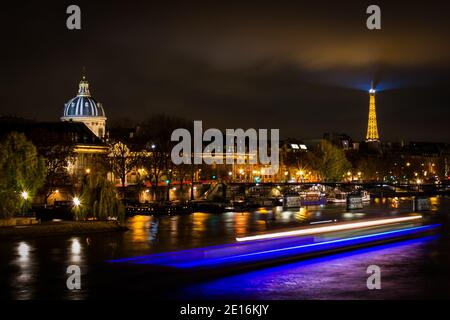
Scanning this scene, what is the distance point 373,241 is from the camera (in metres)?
38.1

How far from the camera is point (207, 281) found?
83.3 ft

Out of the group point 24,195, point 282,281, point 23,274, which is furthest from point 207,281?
point 24,195

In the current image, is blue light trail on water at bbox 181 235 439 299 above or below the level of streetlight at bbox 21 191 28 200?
below

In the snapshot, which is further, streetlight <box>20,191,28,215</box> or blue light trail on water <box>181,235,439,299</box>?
streetlight <box>20,191,28,215</box>

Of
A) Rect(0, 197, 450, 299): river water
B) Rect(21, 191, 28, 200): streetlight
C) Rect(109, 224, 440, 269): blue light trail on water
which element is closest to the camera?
Rect(0, 197, 450, 299): river water

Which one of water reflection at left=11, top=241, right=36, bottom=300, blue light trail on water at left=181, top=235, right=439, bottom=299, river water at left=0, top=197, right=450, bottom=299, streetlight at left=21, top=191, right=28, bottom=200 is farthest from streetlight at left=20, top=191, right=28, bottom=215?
blue light trail on water at left=181, top=235, right=439, bottom=299

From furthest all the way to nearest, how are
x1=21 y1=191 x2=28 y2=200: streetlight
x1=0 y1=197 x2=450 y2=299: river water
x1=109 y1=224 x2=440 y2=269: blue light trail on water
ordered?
x1=21 y1=191 x2=28 y2=200: streetlight < x1=109 y1=224 x2=440 y2=269: blue light trail on water < x1=0 y1=197 x2=450 y2=299: river water

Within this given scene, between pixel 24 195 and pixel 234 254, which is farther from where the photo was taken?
pixel 24 195

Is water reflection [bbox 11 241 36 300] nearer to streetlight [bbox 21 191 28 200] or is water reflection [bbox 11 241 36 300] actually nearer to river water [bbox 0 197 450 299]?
river water [bbox 0 197 450 299]

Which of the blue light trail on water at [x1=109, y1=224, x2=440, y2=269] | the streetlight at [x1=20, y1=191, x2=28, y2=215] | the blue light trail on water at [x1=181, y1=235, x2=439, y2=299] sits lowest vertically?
the blue light trail on water at [x1=181, y1=235, x2=439, y2=299]

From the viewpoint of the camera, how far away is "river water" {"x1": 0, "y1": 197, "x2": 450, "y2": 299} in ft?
78.9

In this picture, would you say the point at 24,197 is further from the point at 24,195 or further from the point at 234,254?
the point at 234,254

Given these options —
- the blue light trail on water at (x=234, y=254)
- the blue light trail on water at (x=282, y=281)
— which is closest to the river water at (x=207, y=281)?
the blue light trail on water at (x=282, y=281)

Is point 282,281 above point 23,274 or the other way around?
the other way around
